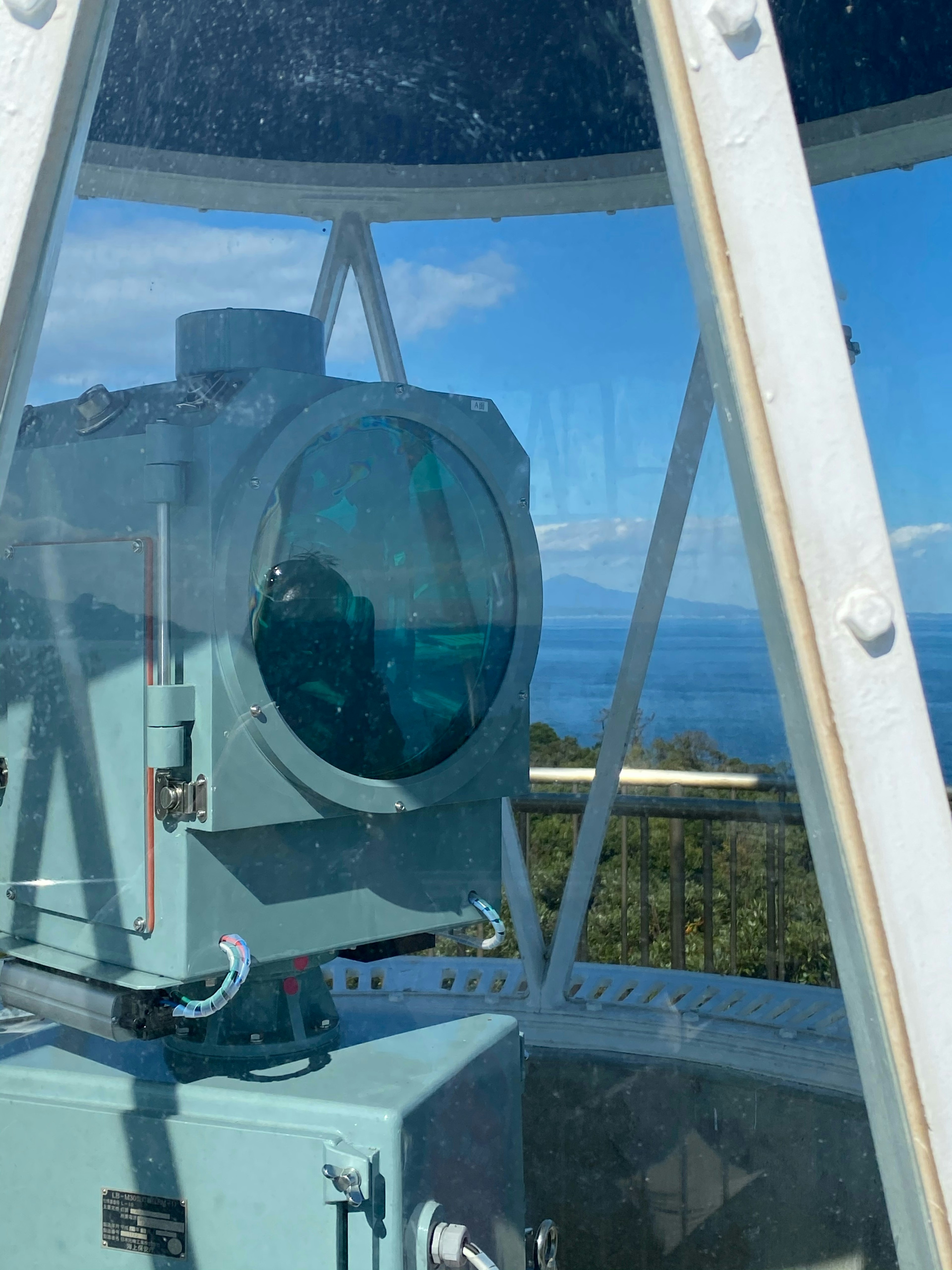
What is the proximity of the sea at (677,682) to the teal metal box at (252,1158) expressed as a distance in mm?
850

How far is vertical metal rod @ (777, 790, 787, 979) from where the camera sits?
2.55m

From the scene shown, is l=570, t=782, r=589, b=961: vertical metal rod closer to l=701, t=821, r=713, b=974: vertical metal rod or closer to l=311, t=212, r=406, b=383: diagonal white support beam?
l=701, t=821, r=713, b=974: vertical metal rod

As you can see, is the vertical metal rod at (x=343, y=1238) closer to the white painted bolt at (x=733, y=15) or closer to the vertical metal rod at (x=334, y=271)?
the white painted bolt at (x=733, y=15)

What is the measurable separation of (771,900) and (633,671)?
0.67 meters

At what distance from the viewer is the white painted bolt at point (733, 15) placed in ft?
2.67

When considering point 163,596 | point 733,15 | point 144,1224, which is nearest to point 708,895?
point 144,1224

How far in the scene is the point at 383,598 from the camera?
1.92 metres

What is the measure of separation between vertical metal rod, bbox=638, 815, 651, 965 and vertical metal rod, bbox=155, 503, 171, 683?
1.89 m

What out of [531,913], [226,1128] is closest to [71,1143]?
[226,1128]

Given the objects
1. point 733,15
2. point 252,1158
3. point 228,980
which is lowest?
point 252,1158

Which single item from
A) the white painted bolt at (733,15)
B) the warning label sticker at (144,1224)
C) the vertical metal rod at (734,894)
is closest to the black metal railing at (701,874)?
the vertical metal rod at (734,894)

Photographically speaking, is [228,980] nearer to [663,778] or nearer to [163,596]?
[163,596]

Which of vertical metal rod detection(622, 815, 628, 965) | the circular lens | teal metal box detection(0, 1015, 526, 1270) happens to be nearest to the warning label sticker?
teal metal box detection(0, 1015, 526, 1270)

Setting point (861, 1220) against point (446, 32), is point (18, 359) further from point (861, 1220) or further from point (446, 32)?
point (446, 32)
